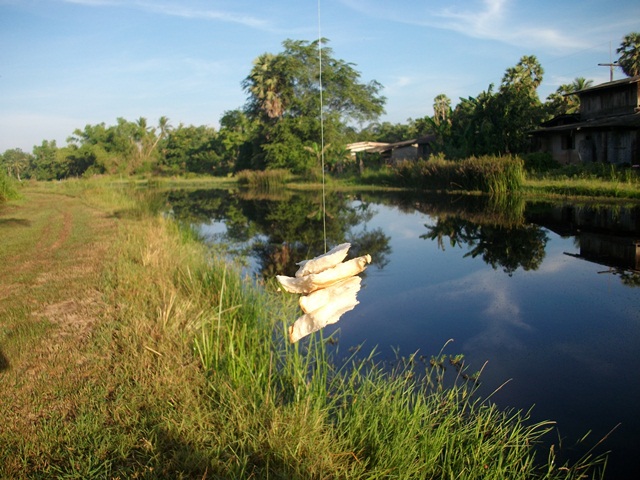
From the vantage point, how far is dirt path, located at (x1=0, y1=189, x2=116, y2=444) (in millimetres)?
3398

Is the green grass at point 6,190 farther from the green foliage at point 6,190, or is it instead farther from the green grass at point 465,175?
the green grass at point 465,175

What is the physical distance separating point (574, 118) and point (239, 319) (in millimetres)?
29462

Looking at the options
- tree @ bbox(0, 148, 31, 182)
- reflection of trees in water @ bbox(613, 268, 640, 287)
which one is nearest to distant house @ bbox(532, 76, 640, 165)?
reflection of trees in water @ bbox(613, 268, 640, 287)

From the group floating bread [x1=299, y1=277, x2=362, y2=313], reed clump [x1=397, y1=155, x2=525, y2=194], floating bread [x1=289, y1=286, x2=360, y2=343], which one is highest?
reed clump [x1=397, y1=155, x2=525, y2=194]

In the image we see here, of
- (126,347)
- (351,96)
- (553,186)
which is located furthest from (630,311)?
(351,96)

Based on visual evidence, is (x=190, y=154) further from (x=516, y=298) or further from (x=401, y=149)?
(x=516, y=298)

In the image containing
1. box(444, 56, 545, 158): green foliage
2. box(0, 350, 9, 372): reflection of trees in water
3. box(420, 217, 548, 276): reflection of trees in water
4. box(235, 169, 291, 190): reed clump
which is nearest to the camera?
box(0, 350, 9, 372): reflection of trees in water

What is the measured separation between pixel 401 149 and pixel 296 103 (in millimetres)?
9697

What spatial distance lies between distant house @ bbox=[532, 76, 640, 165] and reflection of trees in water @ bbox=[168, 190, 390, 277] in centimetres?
1192

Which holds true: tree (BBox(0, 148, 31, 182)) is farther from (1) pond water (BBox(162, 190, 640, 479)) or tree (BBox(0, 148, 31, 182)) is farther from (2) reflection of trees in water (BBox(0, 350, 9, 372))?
(2) reflection of trees in water (BBox(0, 350, 9, 372))

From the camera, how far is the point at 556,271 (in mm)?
8906

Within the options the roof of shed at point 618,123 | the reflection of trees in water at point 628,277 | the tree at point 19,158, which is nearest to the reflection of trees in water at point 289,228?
the reflection of trees in water at point 628,277

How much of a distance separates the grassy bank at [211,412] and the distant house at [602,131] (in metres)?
22.6

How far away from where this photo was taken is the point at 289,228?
602 inches
